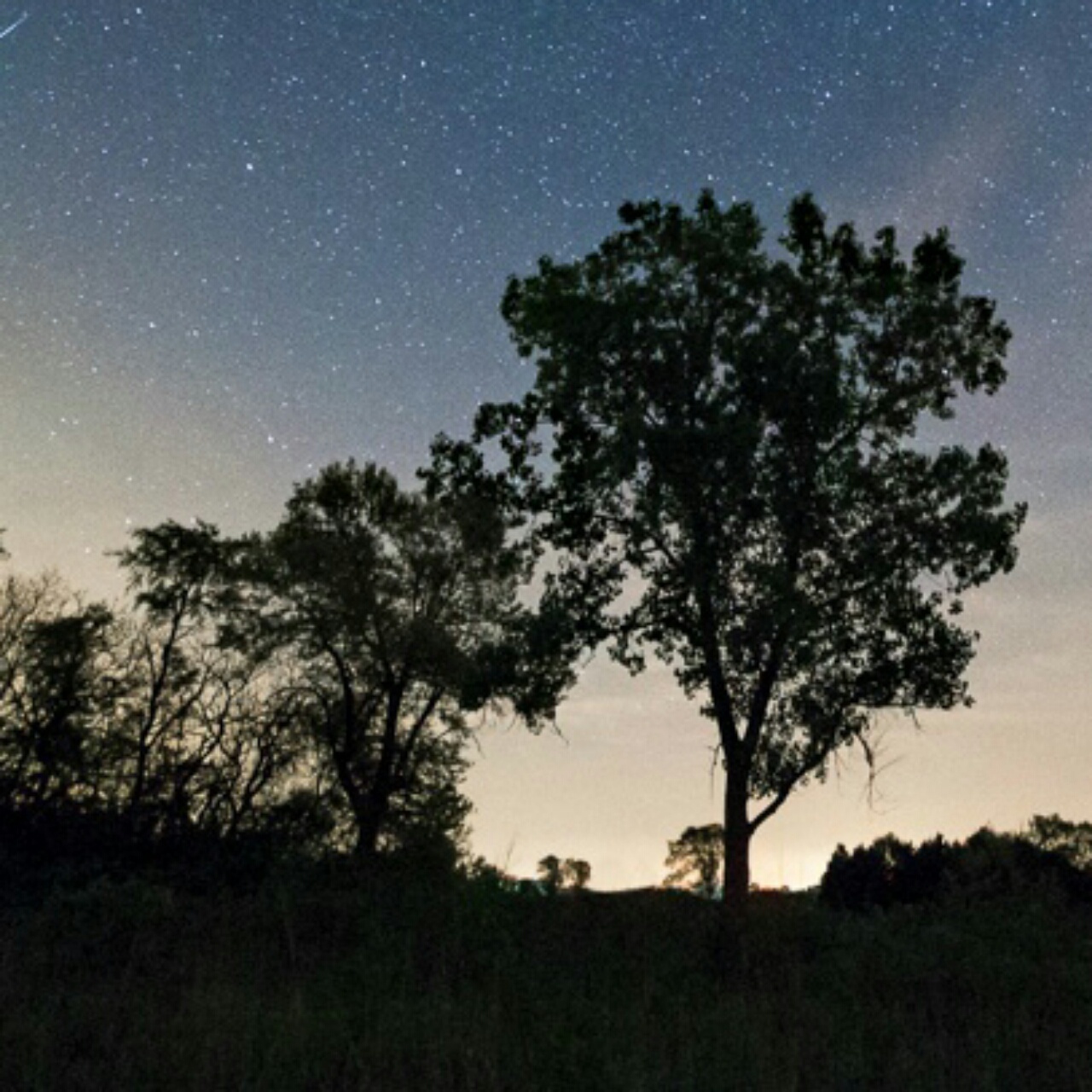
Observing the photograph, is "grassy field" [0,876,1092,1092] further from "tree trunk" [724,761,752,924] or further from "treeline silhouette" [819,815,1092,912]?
"treeline silhouette" [819,815,1092,912]

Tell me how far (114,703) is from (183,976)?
34021 millimetres

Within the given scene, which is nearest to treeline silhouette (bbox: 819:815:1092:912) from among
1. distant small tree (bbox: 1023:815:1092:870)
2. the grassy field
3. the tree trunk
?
the tree trunk

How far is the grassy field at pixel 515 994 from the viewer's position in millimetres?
9094

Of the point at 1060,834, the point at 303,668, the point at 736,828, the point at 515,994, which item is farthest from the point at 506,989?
the point at 1060,834

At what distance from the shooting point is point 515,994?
504 inches

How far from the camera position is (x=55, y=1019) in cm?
1032

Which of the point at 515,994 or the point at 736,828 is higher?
the point at 736,828

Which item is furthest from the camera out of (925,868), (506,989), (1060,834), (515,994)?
(1060,834)

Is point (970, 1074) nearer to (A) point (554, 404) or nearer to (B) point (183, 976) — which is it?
(B) point (183, 976)

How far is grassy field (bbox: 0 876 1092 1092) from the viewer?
9.09 metres

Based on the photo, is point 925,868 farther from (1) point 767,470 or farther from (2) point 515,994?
(2) point 515,994

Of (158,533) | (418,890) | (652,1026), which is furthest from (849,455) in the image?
(158,533)

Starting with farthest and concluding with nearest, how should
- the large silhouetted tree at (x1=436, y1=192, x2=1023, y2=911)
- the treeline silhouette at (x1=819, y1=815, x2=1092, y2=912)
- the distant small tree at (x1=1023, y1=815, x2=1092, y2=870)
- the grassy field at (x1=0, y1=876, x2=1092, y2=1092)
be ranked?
1. the distant small tree at (x1=1023, y1=815, x2=1092, y2=870)
2. the treeline silhouette at (x1=819, y1=815, x2=1092, y2=912)
3. the large silhouetted tree at (x1=436, y1=192, x2=1023, y2=911)
4. the grassy field at (x1=0, y1=876, x2=1092, y2=1092)

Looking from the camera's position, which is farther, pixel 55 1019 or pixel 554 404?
pixel 554 404
